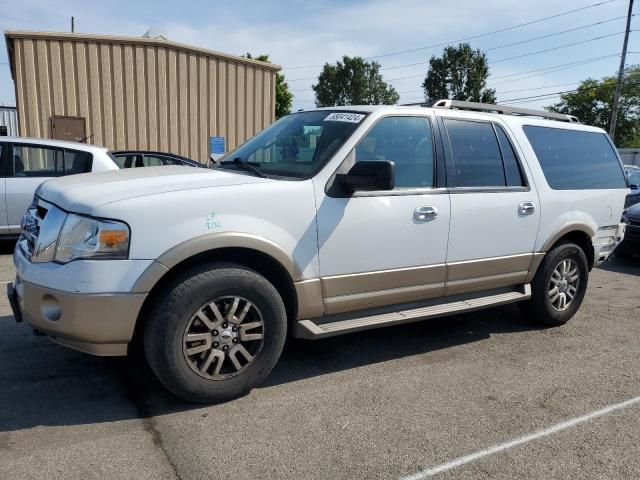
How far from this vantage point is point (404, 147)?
387cm

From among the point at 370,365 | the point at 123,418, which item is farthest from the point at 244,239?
the point at 370,365

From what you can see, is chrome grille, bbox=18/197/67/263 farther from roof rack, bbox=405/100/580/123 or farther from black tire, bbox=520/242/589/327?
black tire, bbox=520/242/589/327

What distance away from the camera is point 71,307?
2.81m

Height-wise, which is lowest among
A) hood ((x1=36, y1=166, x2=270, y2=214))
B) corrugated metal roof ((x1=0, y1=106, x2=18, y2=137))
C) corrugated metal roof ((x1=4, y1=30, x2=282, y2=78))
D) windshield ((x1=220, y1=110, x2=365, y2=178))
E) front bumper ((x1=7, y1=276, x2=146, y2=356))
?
front bumper ((x1=7, y1=276, x2=146, y2=356))

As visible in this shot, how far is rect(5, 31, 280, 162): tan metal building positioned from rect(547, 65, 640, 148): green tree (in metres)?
54.2

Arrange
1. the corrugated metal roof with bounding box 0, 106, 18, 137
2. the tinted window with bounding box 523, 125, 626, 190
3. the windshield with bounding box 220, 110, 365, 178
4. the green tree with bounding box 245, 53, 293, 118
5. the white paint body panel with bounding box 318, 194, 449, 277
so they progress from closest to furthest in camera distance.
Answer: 1. the white paint body panel with bounding box 318, 194, 449, 277
2. the windshield with bounding box 220, 110, 365, 178
3. the tinted window with bounding box 523, 125, 626, 190
4. the corrugated metal roof with bounding box 0, 106, 18, 137
5. the green tree with bounding box 245, 53, 293, 118

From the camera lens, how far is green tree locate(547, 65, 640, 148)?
59344 mm

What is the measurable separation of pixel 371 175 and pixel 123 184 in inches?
58.8

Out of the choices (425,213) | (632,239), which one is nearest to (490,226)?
(425,213)

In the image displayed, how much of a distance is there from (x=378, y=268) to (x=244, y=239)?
3.46 ft

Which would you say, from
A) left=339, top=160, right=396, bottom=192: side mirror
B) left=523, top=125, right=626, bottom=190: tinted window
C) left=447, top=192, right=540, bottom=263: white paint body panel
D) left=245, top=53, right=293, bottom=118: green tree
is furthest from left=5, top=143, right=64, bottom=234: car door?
left=245, top=53, right=293, bottom=118: green tree

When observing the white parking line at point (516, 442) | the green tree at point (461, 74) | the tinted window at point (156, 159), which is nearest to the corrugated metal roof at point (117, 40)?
the tinted window at point (156, 159)

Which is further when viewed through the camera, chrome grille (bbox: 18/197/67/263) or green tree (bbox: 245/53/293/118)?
green tree (bbox: 245/53/293/118)

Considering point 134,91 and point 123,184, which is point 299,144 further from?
point 134,91
